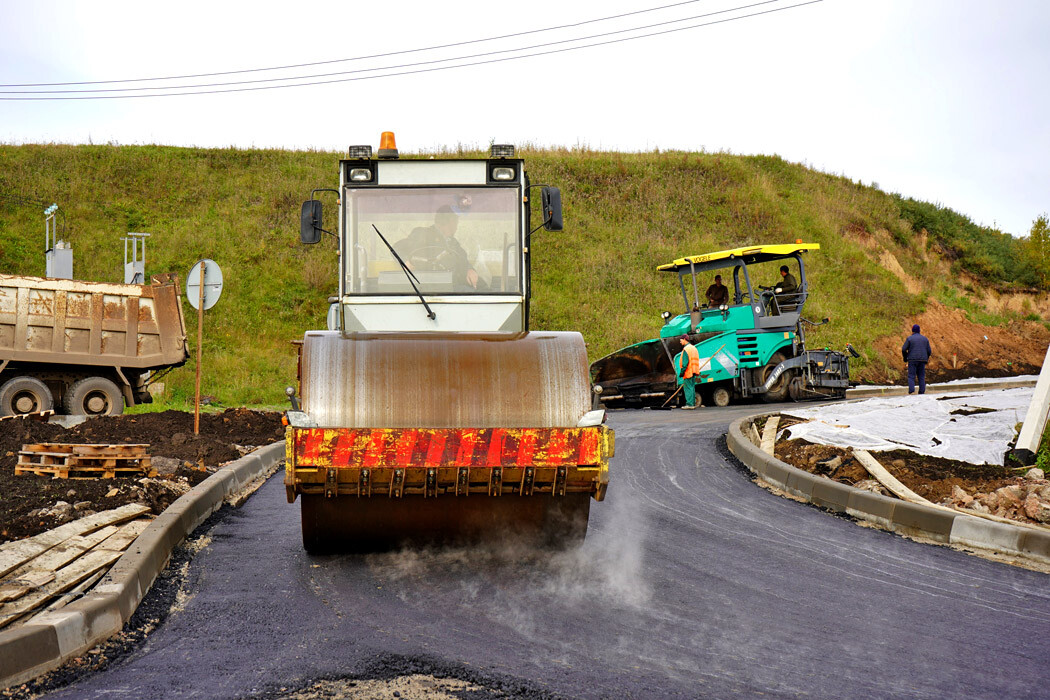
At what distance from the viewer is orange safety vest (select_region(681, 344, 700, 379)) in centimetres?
1934

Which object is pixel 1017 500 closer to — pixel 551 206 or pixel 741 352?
pixel 551 206

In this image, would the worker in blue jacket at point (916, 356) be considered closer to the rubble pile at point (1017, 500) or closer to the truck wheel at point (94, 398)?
the rubble pile at point (1017, 500)

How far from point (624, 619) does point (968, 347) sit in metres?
34.5

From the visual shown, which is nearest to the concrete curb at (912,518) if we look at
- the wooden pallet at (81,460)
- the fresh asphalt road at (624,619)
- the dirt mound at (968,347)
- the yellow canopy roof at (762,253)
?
the fresh asphalt road at (624,619)

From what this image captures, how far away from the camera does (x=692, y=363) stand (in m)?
19.4

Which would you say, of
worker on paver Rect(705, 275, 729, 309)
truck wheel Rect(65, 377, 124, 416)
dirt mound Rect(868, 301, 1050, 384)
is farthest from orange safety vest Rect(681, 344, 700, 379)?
dirt mound Rect(868, 301, 1050, 384)

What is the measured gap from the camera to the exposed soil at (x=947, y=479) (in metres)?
7.15

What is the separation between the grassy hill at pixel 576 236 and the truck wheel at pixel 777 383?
408 inches

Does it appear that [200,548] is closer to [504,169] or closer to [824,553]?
[504,169]

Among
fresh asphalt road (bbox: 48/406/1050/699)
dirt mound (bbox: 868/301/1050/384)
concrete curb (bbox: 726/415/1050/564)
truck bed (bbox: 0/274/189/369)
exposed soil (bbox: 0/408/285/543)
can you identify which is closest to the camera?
fresh asphalt road (bbox: 48/406/1050/699)

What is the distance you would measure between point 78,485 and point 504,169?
465cm

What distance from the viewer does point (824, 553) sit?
21.0 feet

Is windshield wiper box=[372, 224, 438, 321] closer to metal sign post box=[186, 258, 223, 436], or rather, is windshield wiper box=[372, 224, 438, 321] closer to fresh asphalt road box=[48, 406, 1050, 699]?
fresh asphalt road box=[48, 406, 1050, 699]

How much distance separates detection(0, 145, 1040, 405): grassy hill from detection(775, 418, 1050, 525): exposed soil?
1692cm
